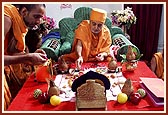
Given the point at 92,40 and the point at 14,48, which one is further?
the point at 92,40

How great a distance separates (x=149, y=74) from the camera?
1.99 m

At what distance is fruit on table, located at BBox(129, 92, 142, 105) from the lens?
147 centimetres

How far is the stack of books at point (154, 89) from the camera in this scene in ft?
4.81

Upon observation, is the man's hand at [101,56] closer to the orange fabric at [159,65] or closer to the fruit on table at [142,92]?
the orange fabric at [159,65]

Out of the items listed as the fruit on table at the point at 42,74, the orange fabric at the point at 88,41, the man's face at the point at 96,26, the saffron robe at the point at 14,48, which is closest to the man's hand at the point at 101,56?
the orange fabric at the point at 88,41

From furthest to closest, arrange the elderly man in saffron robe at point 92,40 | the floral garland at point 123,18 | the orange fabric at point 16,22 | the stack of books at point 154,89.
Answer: the floral garland at point 123,18 → the elderly man in saffron robe at point 92,40 → the orange fabric at point 16,22 → the stack of books at point 154,89

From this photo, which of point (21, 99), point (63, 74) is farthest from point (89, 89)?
point (63, 74)

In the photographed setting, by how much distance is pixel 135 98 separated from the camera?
1.48 meters

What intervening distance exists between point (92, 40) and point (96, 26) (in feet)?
0.58

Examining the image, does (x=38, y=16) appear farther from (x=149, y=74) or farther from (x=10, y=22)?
(x=149, y=74)

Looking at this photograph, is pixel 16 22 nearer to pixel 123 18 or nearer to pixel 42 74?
pixel 42 74

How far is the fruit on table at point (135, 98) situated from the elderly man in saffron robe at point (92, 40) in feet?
3.94

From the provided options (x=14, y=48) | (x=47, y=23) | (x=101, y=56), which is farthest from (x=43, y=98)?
(x=47, y=23)

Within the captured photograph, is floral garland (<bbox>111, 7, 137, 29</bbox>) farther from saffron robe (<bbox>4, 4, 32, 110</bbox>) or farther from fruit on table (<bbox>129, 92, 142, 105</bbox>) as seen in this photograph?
fruit on table (<bbox>129, 92, 142, 105</bbox>)
